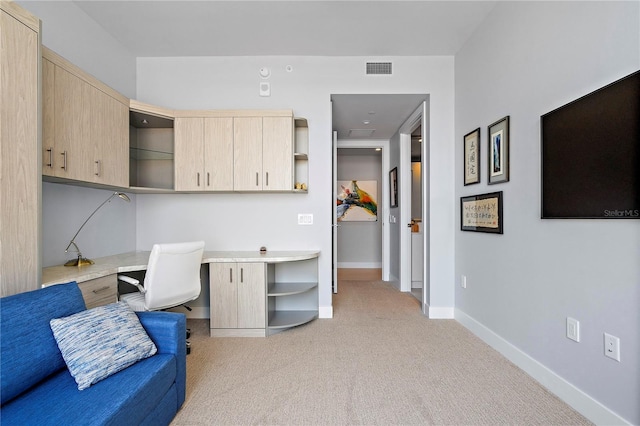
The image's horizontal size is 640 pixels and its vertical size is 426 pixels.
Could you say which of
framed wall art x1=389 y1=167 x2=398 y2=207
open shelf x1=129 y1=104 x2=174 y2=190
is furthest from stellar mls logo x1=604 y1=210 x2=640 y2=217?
open shelf x1=129 y1=104 x2=174 y2=190

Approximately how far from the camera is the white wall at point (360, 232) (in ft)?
21.5

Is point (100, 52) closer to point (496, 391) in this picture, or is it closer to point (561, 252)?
point (561, 252)

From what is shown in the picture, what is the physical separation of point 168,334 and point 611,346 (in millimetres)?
2396

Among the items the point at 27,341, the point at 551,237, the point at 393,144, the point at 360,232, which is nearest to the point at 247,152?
the point at 27,341

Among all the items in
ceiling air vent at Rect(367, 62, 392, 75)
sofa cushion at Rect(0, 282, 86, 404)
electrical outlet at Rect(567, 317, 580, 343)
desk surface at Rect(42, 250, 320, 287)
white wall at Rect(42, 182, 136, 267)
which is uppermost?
ceiling air vent at Rect(367, 62, 392, 75)

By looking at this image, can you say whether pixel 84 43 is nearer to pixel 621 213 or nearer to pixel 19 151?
pixel 19 151

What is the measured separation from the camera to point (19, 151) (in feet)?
4.96

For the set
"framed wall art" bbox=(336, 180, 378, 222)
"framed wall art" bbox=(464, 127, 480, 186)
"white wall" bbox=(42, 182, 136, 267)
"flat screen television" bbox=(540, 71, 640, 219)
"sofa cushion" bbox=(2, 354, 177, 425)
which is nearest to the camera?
"sofa cushion" bbox=(2, 354, 177, 425)

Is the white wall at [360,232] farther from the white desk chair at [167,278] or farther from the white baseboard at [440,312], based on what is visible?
the white desk chair at [167,278]

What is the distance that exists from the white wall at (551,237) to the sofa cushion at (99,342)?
96.2 inches

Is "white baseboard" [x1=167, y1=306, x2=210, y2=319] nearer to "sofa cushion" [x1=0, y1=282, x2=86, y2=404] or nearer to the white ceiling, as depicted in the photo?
"sofa cushion" [x1=0, y1=282, x2=86, y2=404]

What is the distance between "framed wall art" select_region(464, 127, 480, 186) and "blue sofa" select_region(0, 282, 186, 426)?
2877 mm

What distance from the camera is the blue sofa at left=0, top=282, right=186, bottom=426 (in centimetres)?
109

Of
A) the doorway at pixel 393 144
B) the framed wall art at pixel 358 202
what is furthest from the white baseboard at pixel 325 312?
the framed wall art at pixel 358 202
